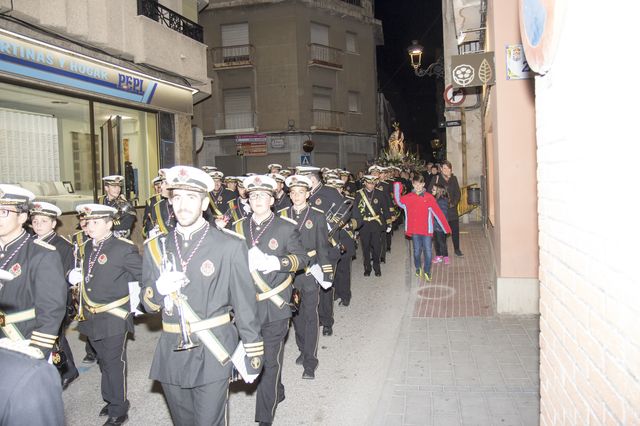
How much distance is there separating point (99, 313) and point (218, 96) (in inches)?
1135

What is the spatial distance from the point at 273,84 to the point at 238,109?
2662 millimetres

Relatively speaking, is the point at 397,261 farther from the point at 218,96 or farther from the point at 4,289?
the point at 218,96

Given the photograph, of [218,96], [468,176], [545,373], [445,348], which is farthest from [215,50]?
[545,373]

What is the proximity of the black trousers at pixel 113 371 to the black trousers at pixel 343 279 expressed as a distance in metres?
4.96

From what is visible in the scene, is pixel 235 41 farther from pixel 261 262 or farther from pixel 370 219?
pixel 261 262

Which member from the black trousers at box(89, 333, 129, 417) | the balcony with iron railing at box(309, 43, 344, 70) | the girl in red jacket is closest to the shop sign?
the balcony with iron railing at box(309, 43, 344, 70)

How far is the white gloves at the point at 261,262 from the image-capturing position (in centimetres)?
457

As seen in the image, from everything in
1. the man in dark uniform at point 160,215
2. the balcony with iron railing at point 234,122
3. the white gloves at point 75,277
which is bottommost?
the white gloves at point 75,277

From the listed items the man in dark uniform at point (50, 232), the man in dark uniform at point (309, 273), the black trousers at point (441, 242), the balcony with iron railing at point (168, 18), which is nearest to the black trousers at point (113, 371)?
the man in dark uniform at point (50, 232)

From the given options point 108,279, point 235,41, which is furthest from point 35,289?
point 235,41

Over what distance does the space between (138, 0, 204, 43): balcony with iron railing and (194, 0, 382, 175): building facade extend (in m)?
14.1

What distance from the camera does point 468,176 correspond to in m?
22.4

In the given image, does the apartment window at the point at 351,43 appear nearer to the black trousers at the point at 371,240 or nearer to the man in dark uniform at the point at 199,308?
the black trousers at the point at 371,240

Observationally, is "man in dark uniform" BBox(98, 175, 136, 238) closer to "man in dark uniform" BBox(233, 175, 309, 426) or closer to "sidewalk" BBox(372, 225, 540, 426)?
"man in dark uniform" BBox(233, 175, 309, 426)
